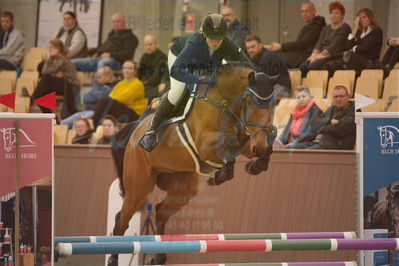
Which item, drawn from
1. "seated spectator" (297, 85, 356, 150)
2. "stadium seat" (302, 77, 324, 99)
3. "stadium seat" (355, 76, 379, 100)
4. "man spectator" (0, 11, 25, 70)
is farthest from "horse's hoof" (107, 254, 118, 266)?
"man spectator" (0, 11, 25, 70)

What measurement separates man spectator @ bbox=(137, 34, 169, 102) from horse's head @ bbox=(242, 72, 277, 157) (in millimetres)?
1022

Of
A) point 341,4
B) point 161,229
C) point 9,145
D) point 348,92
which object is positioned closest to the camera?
point 9,145

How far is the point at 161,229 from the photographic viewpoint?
4.68 m

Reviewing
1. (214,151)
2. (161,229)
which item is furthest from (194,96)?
(161,229)

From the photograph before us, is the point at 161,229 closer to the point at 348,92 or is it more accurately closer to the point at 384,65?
the point at 348,92

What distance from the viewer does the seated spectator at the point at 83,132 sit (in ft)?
17.8

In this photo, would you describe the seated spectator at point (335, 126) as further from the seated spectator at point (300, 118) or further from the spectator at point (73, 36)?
the spectator at point (73, 36)

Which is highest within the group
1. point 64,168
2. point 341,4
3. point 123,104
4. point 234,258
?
point 341,4

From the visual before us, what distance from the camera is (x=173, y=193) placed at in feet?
15.1

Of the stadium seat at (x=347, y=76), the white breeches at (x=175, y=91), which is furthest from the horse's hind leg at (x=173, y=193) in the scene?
the stadium seat at (x=347, y=76)

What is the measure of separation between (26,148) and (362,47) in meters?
2.24

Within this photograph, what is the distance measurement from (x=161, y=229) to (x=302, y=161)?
0.98 metres

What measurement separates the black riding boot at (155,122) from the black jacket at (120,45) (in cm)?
146

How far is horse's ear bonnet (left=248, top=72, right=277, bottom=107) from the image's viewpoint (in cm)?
417
